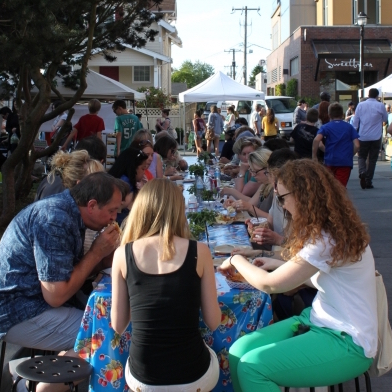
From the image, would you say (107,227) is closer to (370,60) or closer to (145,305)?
(145,305)

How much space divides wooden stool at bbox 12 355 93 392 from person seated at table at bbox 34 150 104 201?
73.3 inches

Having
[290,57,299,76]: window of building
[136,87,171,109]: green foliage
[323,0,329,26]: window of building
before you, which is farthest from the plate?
[323,0,329,26]: window of building

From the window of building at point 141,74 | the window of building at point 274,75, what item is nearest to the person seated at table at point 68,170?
the window of building at point 141,74

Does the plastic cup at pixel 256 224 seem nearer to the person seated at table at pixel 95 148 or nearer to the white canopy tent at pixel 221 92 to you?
the person seated at table at pixel 95 148

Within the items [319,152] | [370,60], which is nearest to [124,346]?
[319,152]

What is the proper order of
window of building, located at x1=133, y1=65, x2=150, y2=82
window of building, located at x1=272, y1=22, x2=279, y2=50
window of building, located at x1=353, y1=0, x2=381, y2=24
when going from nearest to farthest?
1. window of building, located at x1=353, y1=0, x2=381, y2=24
2. window of building, located at x1=133, y1=65, x2=150, y2=82
3. window of building, located at x1=272, y1=22, x2=279, y2=50

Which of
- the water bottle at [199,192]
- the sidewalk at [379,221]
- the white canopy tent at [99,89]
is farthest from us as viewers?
the white canopy tent at [99,89]

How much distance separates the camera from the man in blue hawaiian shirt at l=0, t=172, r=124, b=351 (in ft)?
10.9

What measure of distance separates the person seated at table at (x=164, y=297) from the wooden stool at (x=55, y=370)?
0.25 m

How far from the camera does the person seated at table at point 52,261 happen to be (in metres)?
3.32

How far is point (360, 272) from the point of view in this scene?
3064 millimetres

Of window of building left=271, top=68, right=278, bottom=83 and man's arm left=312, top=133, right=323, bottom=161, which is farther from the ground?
window of building left=271, top=68, right=278, bottom=83

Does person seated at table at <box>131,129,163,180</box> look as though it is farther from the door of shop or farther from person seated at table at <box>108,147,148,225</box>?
the door of shop

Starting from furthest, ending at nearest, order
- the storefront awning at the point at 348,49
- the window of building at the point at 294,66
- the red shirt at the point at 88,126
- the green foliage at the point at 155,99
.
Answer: the window of building at the point at 294,66, the storefront awning at the point at 348,49, the green foliage at the point at 155,99, the red shirt at the point at 88,126
